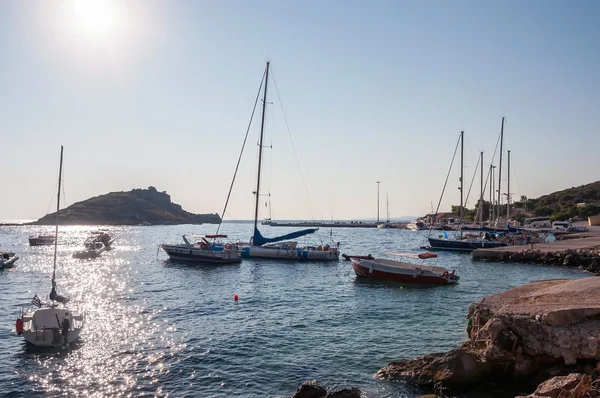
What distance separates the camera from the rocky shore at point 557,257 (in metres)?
44.6

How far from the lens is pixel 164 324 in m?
23.7

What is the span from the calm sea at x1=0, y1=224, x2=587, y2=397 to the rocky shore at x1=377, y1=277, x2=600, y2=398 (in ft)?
3.80

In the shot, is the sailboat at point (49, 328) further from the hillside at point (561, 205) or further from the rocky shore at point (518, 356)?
the hillside at point (561, 205)

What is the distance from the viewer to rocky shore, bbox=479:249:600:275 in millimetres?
44584

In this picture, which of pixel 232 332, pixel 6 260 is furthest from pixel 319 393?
pixel 6 260

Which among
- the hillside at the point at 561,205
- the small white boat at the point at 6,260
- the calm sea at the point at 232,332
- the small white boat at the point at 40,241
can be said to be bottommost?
the calm sea at the point at 232,332

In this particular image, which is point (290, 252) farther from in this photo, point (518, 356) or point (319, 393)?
point (319, 393)

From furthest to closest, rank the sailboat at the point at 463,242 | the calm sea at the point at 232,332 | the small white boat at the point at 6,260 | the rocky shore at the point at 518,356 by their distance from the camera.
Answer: the sailboat at the point at 463,242 → the small white boat at the point at 6,260 → the calm sea at the point at 232,332 → the rocky shore at the point at 518,356

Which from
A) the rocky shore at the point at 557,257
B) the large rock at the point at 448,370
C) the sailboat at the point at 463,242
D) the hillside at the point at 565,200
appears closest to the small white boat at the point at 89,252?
the sailboat at the point at 463,242

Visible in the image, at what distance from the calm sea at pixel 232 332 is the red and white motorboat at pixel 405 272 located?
3.64 ft

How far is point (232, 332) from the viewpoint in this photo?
72.9 ft

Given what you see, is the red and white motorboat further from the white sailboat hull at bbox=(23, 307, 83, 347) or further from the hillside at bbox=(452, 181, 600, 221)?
the hillside at bbox=(452, 181, 600, 221)

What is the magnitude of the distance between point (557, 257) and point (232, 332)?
1541 inches

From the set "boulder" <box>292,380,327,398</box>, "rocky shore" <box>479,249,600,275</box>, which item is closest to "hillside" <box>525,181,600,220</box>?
"rocky shore" <box>479,249,600,275</box>
